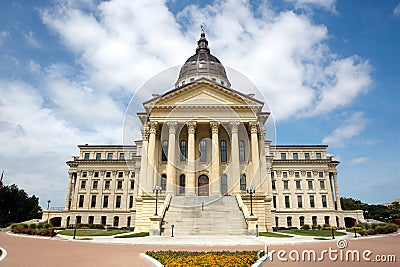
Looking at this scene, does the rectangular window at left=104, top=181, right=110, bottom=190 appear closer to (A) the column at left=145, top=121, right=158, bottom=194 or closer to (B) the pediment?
(A) the column at left=145, top=121, right=158, bottom=194

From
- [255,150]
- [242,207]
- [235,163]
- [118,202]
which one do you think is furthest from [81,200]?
[242,207]

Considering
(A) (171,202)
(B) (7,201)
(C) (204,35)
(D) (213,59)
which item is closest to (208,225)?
(A) (171,202)

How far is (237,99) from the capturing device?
39.6m

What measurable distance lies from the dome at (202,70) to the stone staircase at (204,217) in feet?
99.9

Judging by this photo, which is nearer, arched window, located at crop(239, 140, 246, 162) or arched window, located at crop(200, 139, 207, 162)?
arched window, located at crop(200, 139, 207, 162)

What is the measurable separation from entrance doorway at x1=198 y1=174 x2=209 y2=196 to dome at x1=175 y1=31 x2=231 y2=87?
23.4 m

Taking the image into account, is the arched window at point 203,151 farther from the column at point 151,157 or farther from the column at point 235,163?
the column at point 151,157

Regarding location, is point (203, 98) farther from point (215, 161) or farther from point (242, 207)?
point (242, 207)

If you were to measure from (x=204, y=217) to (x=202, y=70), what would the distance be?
36.7m

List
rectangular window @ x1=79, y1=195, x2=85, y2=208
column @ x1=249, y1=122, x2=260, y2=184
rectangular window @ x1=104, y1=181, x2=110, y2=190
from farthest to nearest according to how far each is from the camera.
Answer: rectangular window @ x1=104, y1=181, x2=110, y2=190, rectangular window @ x1=79, y1=195, x2=85, y2=208, column @ x1=249, y1=122, x2=260, y2=184

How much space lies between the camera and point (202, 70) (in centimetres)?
5959

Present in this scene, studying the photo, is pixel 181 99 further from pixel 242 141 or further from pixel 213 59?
pixel 213 59

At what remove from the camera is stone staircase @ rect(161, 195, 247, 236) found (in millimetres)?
27359

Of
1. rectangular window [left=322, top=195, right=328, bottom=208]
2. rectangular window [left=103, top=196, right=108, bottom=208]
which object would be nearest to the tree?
rectangular window [left=103, top=196, right=108, bottom=208]
